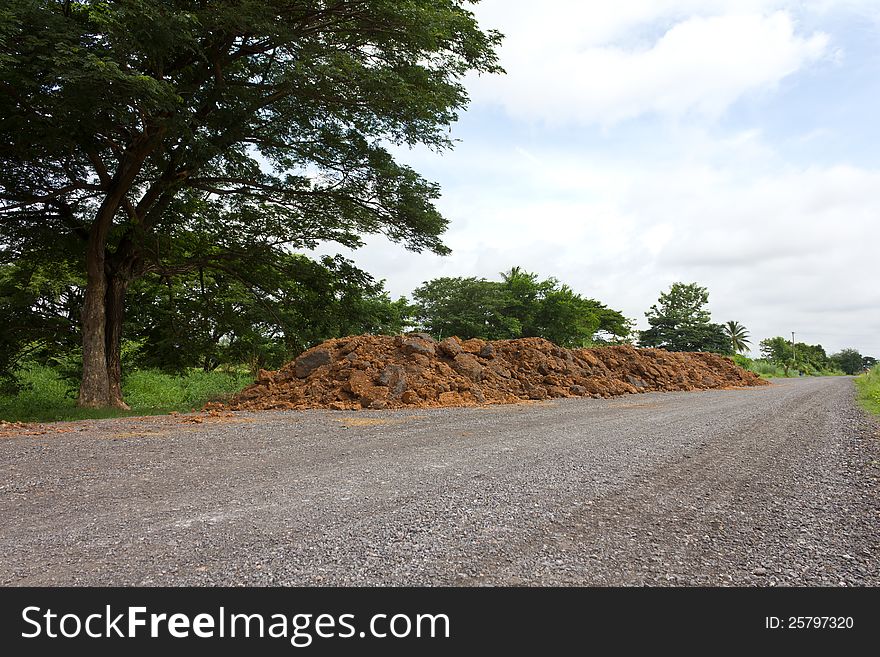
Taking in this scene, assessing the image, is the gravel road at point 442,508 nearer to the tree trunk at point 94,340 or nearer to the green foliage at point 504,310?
the tree trunk at point 94,340

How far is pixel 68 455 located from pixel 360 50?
9.37 meters

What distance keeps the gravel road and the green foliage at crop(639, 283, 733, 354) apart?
40.8 metres

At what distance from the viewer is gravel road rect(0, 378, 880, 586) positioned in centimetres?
259

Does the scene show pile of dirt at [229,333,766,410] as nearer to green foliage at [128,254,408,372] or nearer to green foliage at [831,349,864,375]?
green foliage at [128,254,408,372]

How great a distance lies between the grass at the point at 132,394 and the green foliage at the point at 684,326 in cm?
3718

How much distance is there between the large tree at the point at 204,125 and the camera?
27.6ft

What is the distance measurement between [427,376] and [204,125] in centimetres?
732

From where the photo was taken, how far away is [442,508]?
11.7ft

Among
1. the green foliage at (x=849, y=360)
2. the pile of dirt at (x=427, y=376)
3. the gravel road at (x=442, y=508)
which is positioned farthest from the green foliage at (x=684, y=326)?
the green foliage at (x=849, y=360)

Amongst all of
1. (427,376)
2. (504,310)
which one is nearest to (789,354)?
(504,310)

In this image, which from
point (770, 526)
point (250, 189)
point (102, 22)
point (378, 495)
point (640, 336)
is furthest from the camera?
point (640, 336)

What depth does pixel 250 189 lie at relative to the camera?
43.5 feet

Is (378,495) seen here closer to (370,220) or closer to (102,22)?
(102,22)

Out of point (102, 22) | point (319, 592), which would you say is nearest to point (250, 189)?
point (102, 22)
